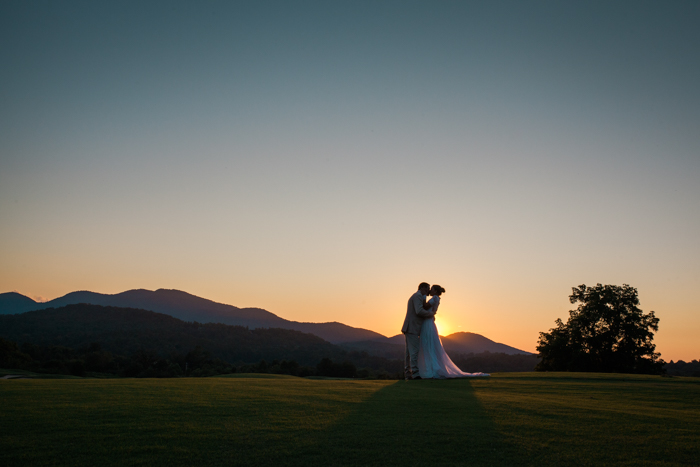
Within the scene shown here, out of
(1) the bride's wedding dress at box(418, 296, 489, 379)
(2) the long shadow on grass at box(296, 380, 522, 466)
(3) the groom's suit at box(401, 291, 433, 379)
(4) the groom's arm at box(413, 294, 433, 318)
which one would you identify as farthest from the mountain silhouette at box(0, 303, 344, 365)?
(2) the long shadow on grass at box(296, 380, 522, 466)

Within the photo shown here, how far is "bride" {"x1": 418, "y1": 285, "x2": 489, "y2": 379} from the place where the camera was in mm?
17047

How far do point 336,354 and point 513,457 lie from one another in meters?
108

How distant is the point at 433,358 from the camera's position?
17.4 m

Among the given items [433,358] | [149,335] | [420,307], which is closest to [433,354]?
[433,358]

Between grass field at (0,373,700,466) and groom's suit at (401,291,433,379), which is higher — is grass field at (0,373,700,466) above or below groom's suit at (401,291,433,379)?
below

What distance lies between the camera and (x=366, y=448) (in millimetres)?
5117

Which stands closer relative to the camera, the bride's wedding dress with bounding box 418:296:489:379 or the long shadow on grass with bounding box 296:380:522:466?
the long shadow on grass with bounding box 296:380:522:466

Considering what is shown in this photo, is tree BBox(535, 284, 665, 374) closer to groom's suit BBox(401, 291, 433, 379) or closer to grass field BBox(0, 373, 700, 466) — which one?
groom's suit BBox(401, 291, 433, 379)

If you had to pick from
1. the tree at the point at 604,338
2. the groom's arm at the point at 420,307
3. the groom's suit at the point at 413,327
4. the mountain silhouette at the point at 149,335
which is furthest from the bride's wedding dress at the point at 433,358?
the mountain silhouette at the point at 149,335

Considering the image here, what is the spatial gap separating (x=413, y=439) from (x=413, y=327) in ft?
40.9

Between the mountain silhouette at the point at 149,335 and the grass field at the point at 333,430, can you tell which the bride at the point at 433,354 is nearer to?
the grass field at the point at 333,430

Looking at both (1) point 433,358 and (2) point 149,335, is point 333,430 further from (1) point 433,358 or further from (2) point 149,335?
(2) point 149,335

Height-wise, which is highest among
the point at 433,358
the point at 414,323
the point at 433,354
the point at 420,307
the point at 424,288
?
the point at 424,288

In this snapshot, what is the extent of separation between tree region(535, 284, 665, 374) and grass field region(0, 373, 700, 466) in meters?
38.7
